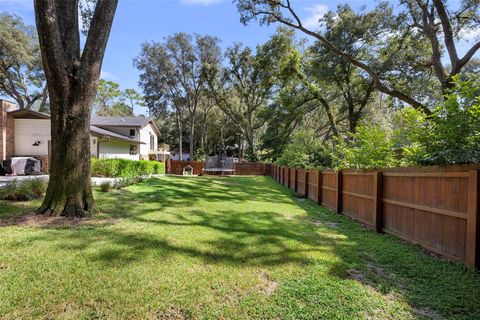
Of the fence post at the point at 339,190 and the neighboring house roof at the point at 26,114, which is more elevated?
the neighboring house roof at the point at 26,114

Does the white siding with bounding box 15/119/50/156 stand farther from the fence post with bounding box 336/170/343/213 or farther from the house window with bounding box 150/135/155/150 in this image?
the fence post with bounding box 336/170/343/213

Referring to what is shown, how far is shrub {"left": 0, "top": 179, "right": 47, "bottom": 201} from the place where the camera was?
20.8 feet

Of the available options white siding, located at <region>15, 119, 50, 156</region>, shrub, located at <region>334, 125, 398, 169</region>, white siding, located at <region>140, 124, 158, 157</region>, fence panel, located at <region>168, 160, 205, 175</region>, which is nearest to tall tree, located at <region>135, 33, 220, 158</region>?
white siding, located at <region>140, 124, 158, 157</region>

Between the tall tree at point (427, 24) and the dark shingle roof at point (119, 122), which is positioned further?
the dark shingle roof at point (119, 122)

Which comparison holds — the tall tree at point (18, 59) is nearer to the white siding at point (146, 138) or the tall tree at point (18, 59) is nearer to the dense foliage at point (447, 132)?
the white siding at point (146, 138)

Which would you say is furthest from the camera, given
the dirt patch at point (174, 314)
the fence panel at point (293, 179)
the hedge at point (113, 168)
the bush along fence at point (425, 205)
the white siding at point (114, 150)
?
the white siding at point (114, 150)

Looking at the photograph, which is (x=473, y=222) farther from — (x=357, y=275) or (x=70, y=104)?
(x=70, y=104)

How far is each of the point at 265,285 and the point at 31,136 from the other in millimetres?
18686

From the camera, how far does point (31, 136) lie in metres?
16.4

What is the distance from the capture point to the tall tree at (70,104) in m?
4.80

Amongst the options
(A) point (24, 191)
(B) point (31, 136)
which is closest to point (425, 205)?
(A) point (24, 191)

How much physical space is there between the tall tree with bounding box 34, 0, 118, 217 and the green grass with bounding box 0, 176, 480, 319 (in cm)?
71

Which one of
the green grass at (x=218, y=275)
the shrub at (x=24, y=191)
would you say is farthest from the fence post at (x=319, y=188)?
the shrub at (x=24, y=191)

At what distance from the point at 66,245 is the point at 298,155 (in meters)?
10.0
